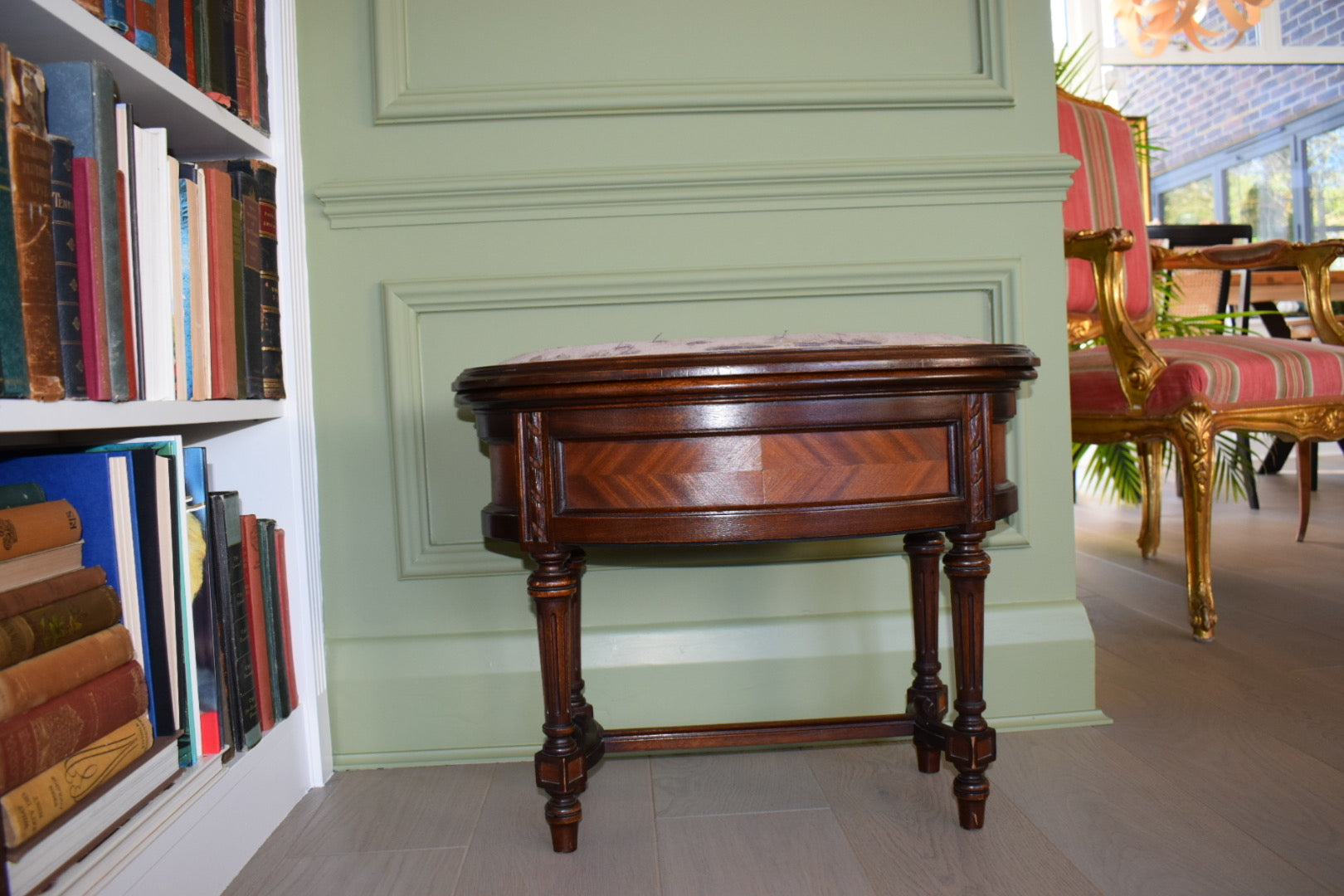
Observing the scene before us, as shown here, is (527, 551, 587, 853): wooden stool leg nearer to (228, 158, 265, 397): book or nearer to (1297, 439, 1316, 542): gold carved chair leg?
(228, 158, 265, 397): book

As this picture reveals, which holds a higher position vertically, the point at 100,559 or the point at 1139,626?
the point at 100,559

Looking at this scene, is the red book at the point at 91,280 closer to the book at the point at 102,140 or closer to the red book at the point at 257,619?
the book at the point at 102,140

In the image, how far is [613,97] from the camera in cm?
144

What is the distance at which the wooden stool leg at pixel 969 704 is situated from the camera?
1126 millimetres

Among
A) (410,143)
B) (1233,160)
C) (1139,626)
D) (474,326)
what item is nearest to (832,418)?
(474,326)

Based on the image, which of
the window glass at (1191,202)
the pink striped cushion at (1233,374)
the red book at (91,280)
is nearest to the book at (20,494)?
the red book at (91,280)

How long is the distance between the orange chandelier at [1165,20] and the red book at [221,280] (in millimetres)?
6519

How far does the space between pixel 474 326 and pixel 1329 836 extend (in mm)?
1243

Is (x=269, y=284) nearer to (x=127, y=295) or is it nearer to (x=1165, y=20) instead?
(x=127, y=295)

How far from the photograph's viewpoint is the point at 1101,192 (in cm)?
234

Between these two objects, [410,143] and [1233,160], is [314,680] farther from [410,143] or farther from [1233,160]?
[1233,160]

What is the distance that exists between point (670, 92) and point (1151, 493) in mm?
1968

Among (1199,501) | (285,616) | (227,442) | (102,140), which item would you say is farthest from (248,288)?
(1199,501)

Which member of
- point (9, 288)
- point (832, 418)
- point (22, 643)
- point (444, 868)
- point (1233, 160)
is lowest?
point (444, 868)
